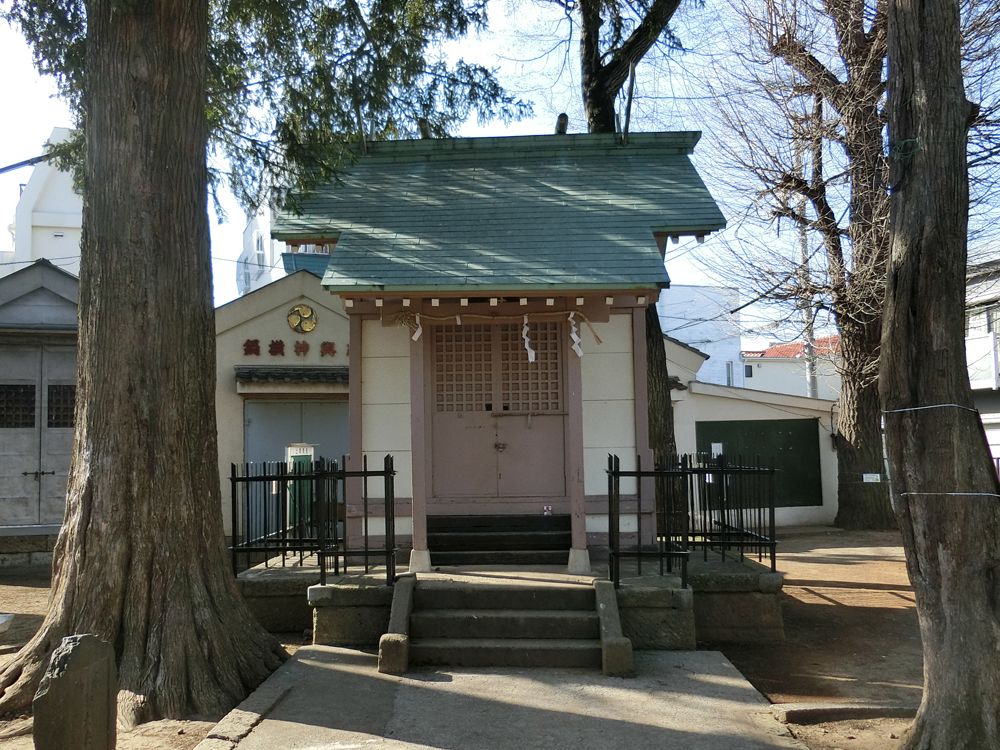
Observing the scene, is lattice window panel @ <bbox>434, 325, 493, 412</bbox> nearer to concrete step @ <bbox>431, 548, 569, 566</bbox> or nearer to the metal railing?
concrete step @ <bbox>431, 548, 569, 566</bbox>

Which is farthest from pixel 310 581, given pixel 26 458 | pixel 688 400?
pixel 688 400

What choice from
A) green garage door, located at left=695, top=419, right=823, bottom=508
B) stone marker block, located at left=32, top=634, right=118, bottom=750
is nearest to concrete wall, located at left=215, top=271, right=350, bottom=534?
green garage door, located at left=695, top=419, right=823, bottom=508

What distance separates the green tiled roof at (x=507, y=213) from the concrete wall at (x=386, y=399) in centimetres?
108

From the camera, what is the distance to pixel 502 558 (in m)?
8.64

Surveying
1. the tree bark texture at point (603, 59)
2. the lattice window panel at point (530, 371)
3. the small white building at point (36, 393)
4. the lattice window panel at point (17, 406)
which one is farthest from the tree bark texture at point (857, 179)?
the lattice window panel at point (17, 406)

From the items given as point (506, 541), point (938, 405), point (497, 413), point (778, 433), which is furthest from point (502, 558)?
point (778, 433)

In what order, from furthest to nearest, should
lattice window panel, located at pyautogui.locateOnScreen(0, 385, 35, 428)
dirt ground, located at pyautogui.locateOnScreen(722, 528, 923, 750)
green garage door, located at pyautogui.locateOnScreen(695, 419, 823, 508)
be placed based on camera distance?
green garage door, located at pyautogui.locateOnScreen(695, 419, 823, 508) < lattice window panel, located at pyautogui.locateOnScreen(0, 385, 35, 428) < dirt ground, located at pyautogui.locateOnScreen(722, 528, 923, 750)

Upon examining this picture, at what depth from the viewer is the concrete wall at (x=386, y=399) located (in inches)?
358

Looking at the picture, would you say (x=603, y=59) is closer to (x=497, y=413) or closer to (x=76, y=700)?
(x=497, y=413)

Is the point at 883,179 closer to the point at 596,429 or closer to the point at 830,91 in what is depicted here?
the point at 830,91

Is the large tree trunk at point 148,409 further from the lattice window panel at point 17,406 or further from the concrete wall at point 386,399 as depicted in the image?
the lattice window panel at point 17,406

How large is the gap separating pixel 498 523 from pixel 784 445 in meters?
12.3

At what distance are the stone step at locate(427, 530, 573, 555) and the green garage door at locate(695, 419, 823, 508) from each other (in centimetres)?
1110

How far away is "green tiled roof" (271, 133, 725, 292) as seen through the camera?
8.23 meters
